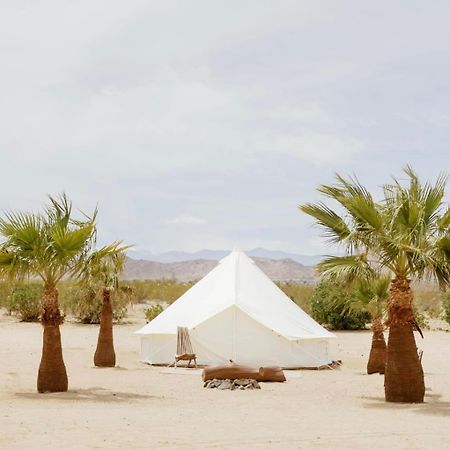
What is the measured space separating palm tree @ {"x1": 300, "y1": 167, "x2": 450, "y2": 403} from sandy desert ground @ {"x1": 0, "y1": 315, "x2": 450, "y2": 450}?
686mm

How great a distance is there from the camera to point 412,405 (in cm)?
1430

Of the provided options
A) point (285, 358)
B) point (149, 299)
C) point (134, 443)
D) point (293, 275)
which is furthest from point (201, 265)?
point (134, 443)

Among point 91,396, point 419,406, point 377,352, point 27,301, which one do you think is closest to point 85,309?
point 27,301

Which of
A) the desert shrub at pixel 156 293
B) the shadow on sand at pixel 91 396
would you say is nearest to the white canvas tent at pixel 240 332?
the shadow on sand at pixel 91 396

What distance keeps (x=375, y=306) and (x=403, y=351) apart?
446 centimetres

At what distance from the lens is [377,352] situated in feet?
65.0

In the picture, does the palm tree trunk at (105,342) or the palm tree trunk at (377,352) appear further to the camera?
the palm tree trunk at (105,342)

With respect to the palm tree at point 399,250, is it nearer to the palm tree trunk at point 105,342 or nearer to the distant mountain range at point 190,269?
the palm tree trunk at point 105,342

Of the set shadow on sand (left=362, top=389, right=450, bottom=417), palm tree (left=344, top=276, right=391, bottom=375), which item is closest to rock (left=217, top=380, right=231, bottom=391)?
shadow on sand (left=362, top=389, right=450, bottom=417)

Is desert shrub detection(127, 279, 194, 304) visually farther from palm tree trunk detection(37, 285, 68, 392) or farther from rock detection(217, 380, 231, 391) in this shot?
palm tree trunk detection(37, 285, 68, 392)

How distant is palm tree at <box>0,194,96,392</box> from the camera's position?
15.0 meters

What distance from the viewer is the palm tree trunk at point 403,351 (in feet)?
47.6

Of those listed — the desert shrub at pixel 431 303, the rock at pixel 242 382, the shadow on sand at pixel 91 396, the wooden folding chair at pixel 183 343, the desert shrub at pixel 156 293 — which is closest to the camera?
the shadow on sand at pixel 91 396

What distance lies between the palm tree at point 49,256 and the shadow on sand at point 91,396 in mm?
298
